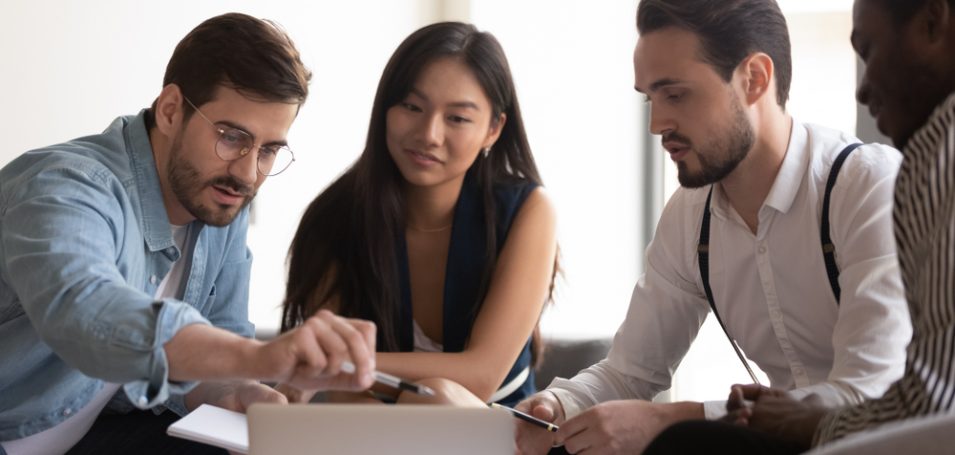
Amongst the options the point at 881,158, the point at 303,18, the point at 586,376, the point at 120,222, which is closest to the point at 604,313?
the point at 303,18

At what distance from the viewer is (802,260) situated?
82.8 inches

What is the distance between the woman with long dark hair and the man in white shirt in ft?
1.14

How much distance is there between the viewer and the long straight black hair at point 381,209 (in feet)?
8.67

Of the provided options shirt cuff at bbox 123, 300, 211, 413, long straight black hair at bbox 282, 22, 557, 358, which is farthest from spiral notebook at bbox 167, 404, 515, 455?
long straight black hair at bbox 282, 22, 557, 358

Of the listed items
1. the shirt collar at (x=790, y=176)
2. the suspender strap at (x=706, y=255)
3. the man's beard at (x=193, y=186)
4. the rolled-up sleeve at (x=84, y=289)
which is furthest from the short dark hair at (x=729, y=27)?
the rolled-up sleeve at (x=84, y=289)

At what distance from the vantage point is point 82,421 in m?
2.18

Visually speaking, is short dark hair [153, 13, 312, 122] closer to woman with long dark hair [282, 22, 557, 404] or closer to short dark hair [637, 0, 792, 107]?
woman with long dark hair [282, 22, 557, 404]

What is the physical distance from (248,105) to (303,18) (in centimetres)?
240

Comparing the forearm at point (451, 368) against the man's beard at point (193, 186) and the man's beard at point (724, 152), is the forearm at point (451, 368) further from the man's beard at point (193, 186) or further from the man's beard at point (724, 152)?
the man's beard at point (724, 152)

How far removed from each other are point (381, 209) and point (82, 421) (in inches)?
34.0

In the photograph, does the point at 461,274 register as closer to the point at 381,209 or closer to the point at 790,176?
the point at 381,209

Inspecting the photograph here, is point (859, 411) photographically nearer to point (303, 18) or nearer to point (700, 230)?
point (700, 230)

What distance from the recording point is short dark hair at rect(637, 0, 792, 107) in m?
2.23

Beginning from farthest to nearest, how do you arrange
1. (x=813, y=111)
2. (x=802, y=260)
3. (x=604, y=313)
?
(x=604, y=313) < (x=813, y=111) < (x=802, y=260)
